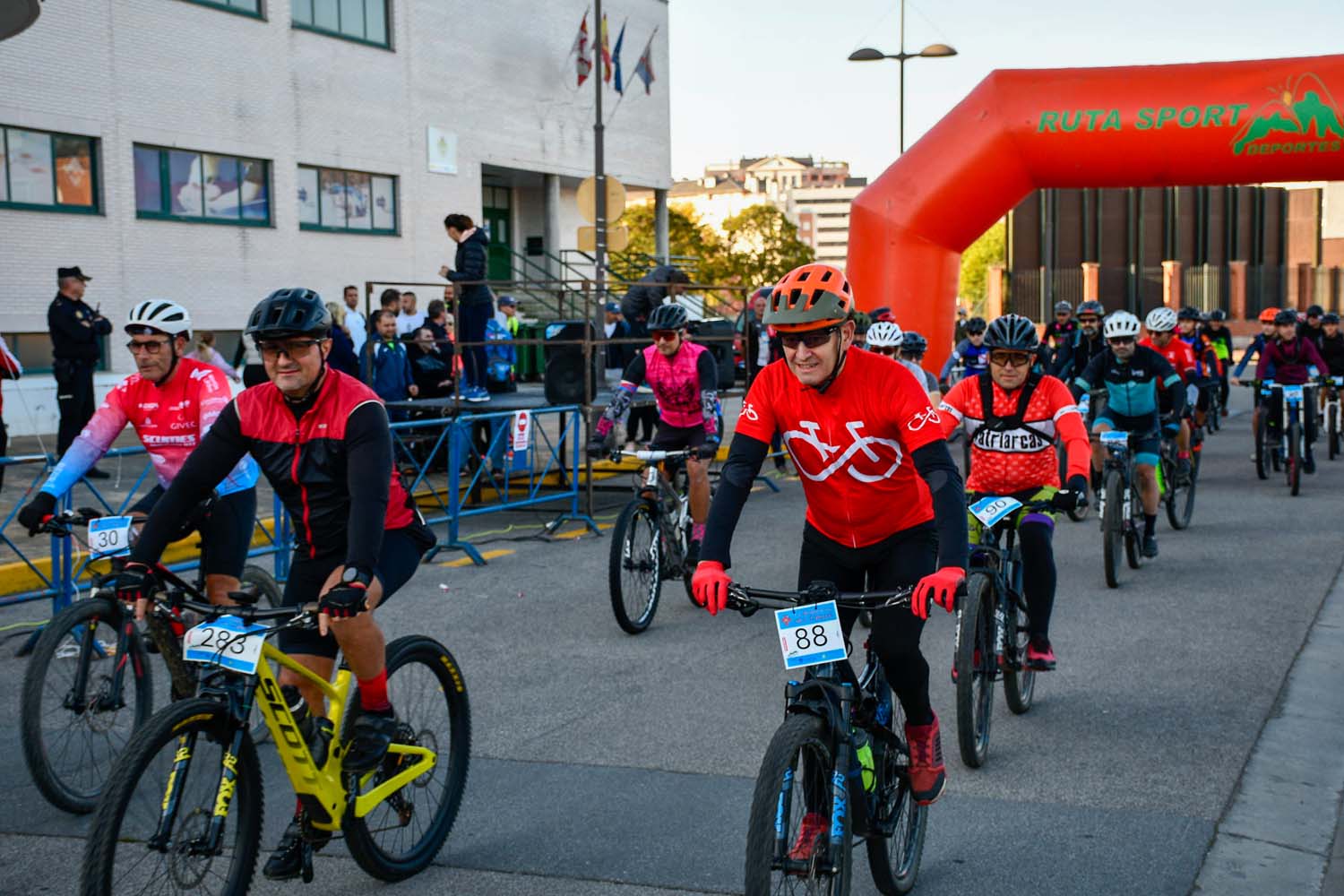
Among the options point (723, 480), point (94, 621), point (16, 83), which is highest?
point (16, 83)

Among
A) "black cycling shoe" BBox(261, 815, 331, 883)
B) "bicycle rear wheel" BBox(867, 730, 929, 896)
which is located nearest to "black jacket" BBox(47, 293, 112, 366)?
"black cycling shoe" BBox(261, 815, 331, 883)

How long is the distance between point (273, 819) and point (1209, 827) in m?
3.41

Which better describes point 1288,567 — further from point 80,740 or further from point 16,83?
point 16,83

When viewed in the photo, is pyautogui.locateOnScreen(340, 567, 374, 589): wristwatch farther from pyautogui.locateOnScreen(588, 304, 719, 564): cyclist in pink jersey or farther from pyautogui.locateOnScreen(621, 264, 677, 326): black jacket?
pyautogui.locateOnScreen(621, 264, 677, 326): black jacket

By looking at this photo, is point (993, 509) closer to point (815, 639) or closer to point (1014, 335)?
point (1014, 335)

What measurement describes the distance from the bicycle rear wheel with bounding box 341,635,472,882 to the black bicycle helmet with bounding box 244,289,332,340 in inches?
41.3

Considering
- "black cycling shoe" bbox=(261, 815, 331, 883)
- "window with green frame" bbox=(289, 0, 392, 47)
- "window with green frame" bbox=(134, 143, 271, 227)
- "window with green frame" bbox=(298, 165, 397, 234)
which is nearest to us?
"black cycling shoe" bbox=(261, 815, 331, 883)

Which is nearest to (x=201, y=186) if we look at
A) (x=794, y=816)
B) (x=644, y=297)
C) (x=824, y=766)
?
(x=644, y=297)

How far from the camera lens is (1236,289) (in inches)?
2338

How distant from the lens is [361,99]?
2861cm

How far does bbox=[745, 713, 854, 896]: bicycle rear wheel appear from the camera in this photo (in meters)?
3.57

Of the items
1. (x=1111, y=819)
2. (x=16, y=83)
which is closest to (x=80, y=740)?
(x=1111, y=819)

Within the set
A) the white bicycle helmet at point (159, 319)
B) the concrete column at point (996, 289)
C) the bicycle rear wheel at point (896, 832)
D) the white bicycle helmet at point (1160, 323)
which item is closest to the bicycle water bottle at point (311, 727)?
the bicycle rear wheel at point (896, 832)

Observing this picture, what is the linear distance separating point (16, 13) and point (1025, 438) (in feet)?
15.4
